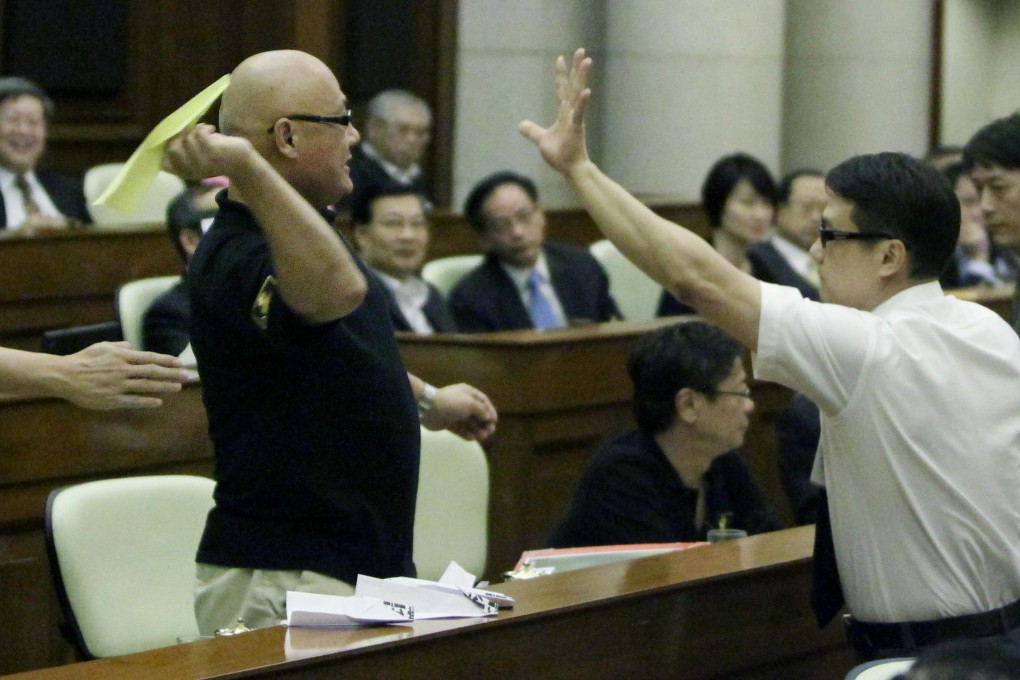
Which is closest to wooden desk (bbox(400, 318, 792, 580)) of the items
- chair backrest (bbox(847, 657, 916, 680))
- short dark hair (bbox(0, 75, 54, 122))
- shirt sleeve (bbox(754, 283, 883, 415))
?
shirt sleeve (bbox(754, 283, 883, 415))

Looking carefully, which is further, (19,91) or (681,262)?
(19,91)

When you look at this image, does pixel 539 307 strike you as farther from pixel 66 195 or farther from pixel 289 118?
pixel 289 118

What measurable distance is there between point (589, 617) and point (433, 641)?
1.21 feet

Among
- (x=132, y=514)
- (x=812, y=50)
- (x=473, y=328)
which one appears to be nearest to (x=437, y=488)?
(x=132, y=514)

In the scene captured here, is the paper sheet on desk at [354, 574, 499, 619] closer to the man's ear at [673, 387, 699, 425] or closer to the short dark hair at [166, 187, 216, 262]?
the man's ear at [673, 387, 699, 425]

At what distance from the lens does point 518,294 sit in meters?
6.10

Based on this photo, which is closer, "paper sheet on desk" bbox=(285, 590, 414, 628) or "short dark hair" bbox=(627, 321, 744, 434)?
"paper sheet on desk" bbox=(285, 590, 414, 628)

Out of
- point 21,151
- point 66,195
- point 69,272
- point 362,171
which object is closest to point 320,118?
point 69,272

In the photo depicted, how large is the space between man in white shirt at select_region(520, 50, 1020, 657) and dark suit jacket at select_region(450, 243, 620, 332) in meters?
3.47

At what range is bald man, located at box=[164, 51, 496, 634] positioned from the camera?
8.23ft

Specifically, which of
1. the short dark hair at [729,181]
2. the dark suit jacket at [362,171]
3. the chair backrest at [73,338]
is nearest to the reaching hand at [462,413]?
the chair backrest at [73,338]

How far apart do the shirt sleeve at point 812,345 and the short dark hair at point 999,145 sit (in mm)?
1403

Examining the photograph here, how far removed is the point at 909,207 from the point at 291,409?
976mm

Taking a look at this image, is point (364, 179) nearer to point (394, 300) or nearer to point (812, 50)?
point (394, 300)
